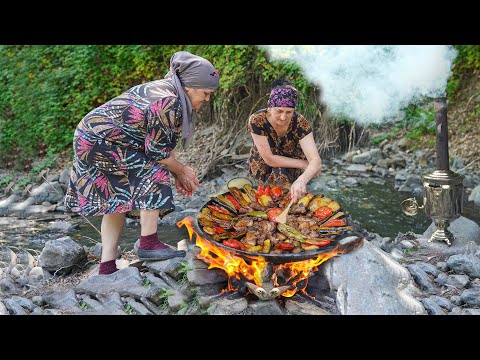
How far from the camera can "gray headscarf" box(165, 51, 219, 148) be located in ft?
10.5

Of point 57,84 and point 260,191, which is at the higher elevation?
point 57,84

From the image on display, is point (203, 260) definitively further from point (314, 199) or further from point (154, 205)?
point (314, 199)

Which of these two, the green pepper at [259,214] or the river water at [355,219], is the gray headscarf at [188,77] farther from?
the river water at [355,219]

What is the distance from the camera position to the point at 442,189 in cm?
429

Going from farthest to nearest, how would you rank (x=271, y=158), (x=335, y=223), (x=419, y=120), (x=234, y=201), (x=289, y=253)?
1. (x=419, y=120)
2. (x=271, y=158)
3. (x=234, y=201)
4. (x=335, y=223)
5. (x=289, y=253)

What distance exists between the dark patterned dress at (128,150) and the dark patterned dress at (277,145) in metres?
0.92

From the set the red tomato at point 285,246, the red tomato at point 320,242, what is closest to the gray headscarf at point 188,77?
the red tomato at point 285,246

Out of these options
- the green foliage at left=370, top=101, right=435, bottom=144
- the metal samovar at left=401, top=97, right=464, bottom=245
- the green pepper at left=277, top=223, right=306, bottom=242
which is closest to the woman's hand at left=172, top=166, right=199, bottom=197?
the green pepper at left=277, top=223, right=306, bottom=242

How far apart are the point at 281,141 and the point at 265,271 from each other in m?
1.24

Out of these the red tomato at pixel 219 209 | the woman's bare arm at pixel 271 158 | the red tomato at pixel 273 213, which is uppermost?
the woman's bare arm at pixel 271 158

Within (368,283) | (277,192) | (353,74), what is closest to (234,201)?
(277,192)

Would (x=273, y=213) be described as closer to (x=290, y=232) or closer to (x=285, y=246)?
(x=290, y=232)

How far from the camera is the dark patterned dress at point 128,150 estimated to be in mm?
3131

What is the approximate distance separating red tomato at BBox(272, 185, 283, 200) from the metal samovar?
146 centimetres
